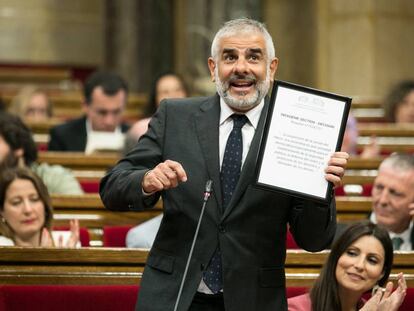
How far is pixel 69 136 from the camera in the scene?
8.34 m

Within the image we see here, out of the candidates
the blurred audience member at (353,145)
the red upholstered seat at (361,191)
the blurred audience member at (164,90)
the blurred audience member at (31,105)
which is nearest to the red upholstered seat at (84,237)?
the red upholstered seat at (361,191)

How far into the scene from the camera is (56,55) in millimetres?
14617

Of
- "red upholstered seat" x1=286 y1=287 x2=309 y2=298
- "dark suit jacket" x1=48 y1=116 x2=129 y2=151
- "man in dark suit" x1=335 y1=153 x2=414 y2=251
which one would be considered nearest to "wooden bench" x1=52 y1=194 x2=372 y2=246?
"man in dark suit" x1=335 y1=153 x2=414 y2=251

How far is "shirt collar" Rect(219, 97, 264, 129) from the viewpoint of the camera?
12.0ft

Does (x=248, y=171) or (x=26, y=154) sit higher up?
(x=248, y=171)

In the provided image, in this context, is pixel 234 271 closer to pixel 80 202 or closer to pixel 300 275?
pixel 300 275

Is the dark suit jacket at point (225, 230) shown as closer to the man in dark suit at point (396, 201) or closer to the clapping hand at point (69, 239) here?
the clapping hand at point (69, 239)

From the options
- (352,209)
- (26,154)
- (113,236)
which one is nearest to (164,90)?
(26,154)

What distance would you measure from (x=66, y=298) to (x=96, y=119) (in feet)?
13.2

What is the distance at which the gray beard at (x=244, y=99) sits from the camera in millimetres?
3586

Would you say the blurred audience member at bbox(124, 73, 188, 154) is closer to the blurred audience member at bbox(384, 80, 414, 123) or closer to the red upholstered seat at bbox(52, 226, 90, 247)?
the blurred audience member at bbox(384, 80, 414, 123)

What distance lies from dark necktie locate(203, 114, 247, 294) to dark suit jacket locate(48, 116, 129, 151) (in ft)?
15.5

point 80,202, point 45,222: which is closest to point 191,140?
point 45,222

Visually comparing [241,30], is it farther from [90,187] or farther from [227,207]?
[90,187]
